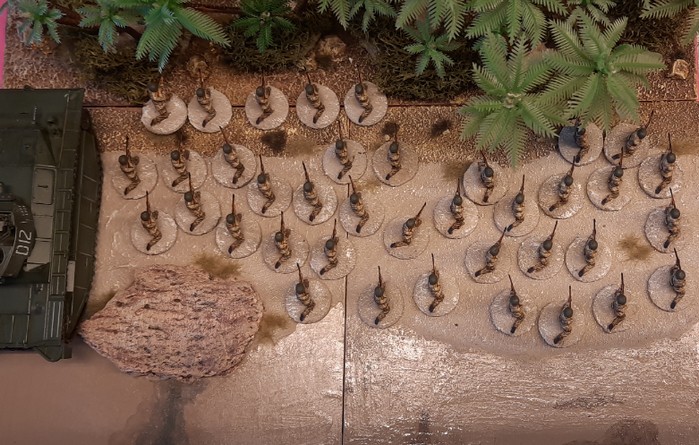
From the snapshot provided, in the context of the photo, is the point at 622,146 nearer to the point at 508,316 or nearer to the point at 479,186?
the point at 479,186

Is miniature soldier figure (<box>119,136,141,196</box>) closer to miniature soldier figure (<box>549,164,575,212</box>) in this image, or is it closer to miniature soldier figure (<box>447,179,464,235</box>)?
miniature soldier figure (<box>447,179,464,235</box>)

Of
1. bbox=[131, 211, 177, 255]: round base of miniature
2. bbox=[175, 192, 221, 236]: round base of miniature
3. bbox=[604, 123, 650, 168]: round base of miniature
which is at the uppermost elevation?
bbox=[604, 123, 650, 168]: round base of miniature

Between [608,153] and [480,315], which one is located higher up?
[608,153]

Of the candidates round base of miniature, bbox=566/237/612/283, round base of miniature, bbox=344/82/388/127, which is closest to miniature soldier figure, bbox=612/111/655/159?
round base of miniature, bbox=566/237/612/283

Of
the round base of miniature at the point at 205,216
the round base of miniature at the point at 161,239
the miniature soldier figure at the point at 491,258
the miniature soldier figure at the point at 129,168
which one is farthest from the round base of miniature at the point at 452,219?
the miniature soldier figure at the point at 129,168

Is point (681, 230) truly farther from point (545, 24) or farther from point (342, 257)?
point (342, 257)

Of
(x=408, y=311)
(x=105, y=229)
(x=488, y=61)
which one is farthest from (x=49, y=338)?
(x=488, y=61)
